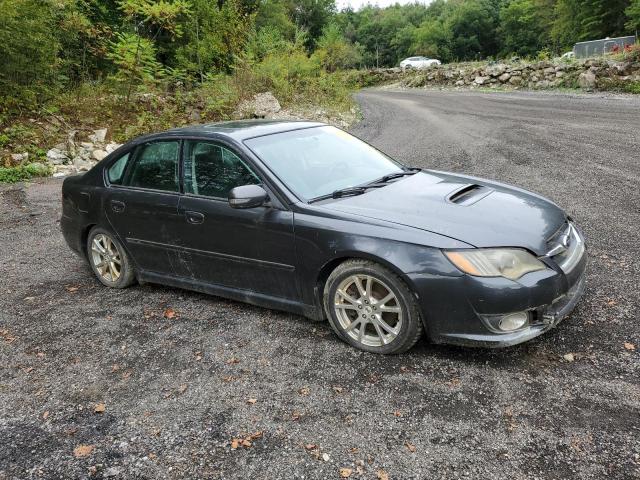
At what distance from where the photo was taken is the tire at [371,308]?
3424mm

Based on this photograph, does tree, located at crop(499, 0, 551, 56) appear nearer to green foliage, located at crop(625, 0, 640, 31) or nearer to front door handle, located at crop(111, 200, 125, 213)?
green foliage, located at crop(625, 0, 640, 31)

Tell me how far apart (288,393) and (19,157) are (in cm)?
1149

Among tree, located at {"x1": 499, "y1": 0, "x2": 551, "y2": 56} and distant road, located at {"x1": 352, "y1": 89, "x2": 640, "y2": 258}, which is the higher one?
tree, located at {"x1": 499, "y1": 0, "x2": 551, "y2": 56}

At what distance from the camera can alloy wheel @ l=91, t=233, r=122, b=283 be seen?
17.1 feet

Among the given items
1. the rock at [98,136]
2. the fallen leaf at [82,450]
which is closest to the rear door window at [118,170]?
the fallen leaf at [82,450]

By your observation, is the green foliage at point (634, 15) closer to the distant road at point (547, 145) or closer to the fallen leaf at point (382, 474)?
the distant road at point (547, 145)

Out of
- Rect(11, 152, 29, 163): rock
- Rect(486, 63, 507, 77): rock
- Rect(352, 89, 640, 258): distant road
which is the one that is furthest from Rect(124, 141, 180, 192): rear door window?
Rect(486, 63, 507, 77): rock

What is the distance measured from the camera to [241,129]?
178 inches

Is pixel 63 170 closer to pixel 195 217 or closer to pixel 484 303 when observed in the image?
pixel 195 217

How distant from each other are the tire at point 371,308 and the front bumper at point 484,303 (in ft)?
0.39

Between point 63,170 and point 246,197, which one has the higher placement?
point 246,197

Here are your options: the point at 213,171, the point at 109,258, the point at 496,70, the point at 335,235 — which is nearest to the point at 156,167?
the point at 213,171

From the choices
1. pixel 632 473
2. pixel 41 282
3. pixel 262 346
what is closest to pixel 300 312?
pixel 262 346

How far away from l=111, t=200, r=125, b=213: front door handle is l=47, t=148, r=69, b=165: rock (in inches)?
343
